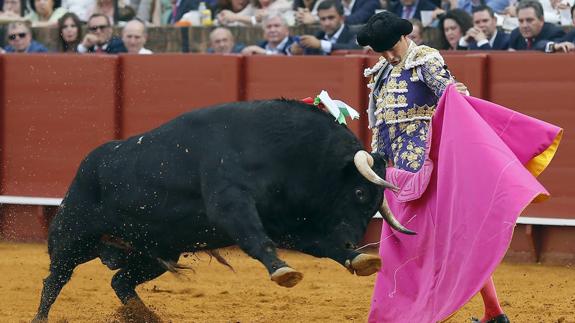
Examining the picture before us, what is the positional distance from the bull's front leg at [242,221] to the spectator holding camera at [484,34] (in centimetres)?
386

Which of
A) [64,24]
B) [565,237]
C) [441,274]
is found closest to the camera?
[441,274]

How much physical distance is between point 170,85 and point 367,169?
394 centimetres

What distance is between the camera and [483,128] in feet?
17.9

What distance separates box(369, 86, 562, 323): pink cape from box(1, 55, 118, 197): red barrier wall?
12.7 ft

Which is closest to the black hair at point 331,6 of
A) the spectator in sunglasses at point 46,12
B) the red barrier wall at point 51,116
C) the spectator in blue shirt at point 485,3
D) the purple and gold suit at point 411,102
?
the spectator in blue shirt at point 485,3

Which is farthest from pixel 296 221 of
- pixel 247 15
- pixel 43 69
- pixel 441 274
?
pixel 247 15

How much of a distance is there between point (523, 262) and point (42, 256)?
3071mm

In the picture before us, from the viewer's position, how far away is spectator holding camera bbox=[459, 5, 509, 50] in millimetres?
8820

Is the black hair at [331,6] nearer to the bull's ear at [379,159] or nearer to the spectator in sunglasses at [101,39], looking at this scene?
the spectator in sunglasses at [101,39]

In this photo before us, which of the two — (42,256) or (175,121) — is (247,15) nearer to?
(42,256)

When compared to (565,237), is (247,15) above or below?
above

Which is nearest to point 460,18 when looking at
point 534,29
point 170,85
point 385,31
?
point 534,29

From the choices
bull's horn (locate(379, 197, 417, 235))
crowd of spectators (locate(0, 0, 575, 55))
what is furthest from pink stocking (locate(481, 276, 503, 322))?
crowd of spectators (locate(0, 0, 575, 55))

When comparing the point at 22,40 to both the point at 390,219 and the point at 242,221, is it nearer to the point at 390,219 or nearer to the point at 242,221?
the point at 242,221
